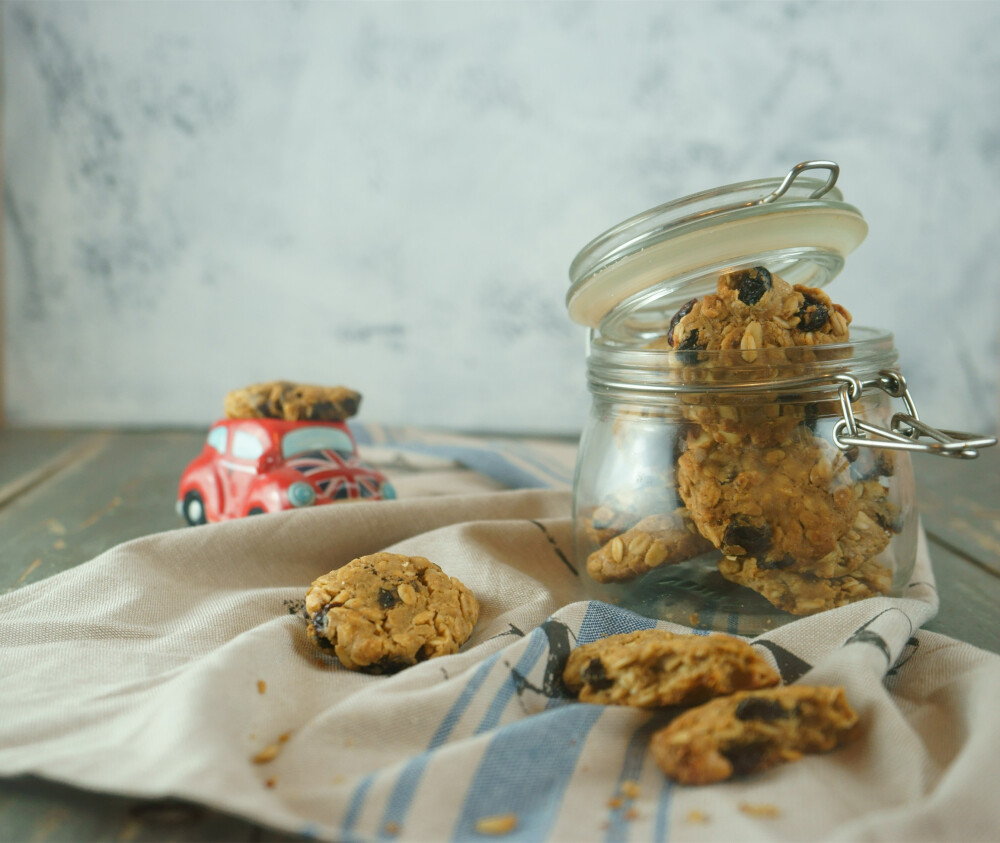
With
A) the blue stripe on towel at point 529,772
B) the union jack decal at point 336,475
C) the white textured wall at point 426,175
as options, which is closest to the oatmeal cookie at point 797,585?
the blue stripe on towel at point 529,772

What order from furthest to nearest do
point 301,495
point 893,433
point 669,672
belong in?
point 301,495, point 893,433, point 669,672

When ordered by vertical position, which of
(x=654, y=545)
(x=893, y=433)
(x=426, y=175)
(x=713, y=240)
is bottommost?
(x=654, y=545)

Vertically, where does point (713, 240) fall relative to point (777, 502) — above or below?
above

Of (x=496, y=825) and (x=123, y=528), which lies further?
(x=123, y=528)

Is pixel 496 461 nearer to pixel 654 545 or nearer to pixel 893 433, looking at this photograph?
pixel 654 545

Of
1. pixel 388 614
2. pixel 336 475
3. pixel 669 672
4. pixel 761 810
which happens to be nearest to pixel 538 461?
pixel 336 475

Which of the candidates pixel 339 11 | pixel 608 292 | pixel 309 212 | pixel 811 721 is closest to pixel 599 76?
pixel 339 11

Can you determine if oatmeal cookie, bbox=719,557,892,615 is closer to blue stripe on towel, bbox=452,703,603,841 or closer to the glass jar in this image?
the glass jar

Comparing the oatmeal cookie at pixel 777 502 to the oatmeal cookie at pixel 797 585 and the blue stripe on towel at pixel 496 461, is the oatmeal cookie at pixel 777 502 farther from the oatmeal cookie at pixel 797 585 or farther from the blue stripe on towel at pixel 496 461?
the blue stripe on towel at pixel 496 461

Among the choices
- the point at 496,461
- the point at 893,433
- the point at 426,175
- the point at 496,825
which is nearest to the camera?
the point at 496,825
